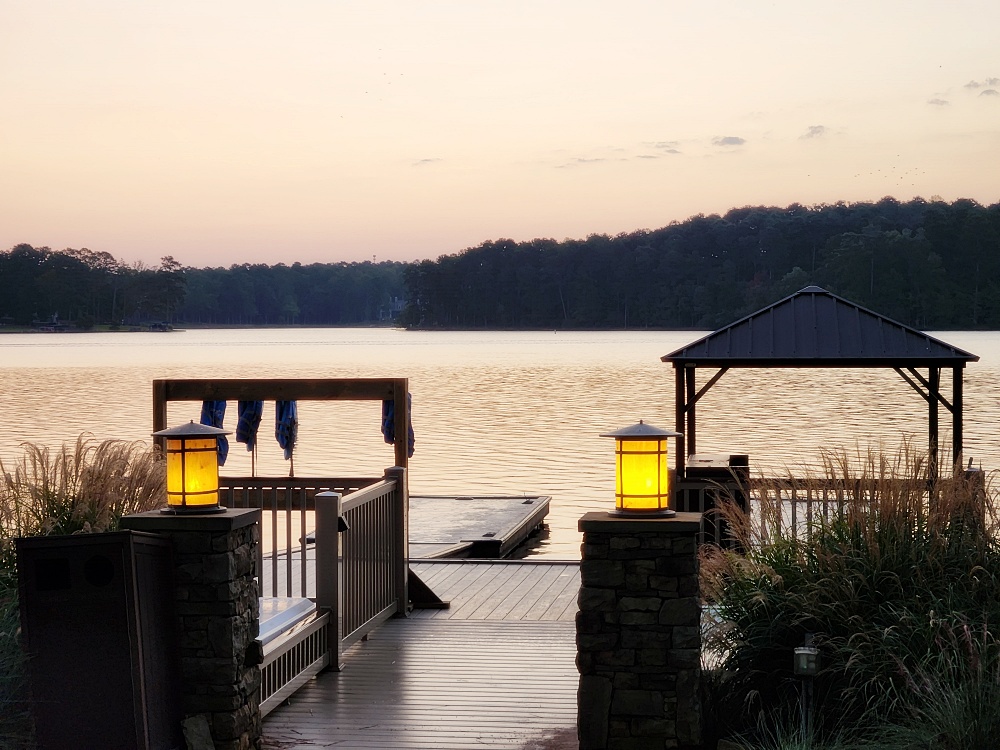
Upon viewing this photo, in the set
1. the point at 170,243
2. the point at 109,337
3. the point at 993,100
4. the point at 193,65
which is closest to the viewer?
the point at 193,65

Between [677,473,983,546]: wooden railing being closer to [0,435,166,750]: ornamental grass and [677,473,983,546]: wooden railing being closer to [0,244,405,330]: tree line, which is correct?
[0,435,166,750]: ornamental grass

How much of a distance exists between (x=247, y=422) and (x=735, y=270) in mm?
85420

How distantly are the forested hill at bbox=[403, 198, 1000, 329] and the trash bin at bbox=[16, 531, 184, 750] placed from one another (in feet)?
249

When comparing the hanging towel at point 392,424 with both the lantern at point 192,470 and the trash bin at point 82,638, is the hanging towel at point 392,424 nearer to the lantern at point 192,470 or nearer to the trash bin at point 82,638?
the lantern at point 192,470

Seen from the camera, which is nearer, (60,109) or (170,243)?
(60,109)

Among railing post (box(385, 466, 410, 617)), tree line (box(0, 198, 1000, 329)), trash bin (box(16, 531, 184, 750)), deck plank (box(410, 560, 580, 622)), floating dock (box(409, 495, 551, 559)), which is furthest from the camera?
tree line (box(0, 198, 1000, 329))

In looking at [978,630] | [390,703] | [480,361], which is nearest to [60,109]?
[390,703]

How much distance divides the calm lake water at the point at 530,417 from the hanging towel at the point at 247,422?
1.55 m

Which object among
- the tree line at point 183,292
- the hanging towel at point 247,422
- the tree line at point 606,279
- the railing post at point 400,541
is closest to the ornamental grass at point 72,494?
→ the railing post at point 400,541

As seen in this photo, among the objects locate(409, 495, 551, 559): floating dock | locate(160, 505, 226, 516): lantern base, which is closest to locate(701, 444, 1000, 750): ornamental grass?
locate(160, 505, 226, 516): lantern base

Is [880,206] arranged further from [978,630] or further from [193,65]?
[978,630]

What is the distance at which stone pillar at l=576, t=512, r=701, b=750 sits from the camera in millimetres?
5152

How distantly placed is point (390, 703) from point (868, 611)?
2.45 m

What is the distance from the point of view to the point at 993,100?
31.4 m
